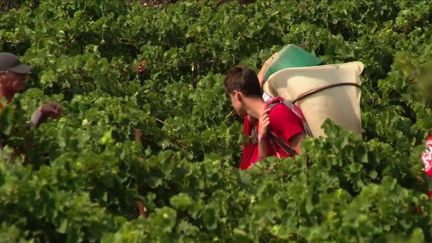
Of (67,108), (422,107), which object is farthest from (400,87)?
(67,108)

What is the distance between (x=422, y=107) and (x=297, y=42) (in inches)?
76.3

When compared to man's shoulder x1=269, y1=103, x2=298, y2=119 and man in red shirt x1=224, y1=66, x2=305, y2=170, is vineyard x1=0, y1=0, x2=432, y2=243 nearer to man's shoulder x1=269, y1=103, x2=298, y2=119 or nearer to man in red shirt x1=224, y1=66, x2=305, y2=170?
man in red shirt x1=224, y1=66, x2=305, y2=170

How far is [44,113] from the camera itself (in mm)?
5242

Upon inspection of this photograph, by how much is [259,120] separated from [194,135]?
28.9 inches

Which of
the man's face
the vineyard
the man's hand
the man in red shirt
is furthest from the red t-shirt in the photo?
the man's hand

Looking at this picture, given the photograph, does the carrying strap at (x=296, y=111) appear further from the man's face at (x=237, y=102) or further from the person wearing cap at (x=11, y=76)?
the person wearing cap at (x=11, y=76)

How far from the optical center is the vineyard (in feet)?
13.2

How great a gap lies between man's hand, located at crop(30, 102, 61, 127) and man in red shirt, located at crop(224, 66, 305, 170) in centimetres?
108

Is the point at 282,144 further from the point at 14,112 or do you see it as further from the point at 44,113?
the point at 14,112

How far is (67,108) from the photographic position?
610 centimetres

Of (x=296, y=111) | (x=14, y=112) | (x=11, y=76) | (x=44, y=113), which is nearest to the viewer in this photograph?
(x=14, y=112)

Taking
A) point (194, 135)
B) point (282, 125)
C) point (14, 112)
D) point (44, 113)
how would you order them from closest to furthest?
point (14, 112)
point (44, 113)
point (282, 125)
point (194, 135)

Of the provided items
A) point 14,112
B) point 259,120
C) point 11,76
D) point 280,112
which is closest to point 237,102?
point 259,120

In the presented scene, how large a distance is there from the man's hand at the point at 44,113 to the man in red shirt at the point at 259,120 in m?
1.08
